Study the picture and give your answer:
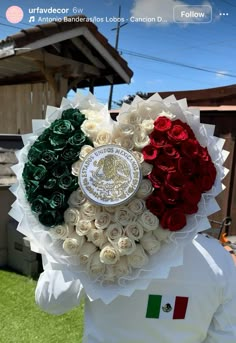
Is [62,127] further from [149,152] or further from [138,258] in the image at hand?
[138,258]

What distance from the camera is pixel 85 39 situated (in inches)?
180

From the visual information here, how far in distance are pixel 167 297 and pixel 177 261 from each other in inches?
8.3

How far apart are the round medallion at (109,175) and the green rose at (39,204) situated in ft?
0.42

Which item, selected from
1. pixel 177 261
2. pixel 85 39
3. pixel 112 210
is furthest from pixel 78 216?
pixel 85 39

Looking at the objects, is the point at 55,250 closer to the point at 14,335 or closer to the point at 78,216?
the point at 78,216

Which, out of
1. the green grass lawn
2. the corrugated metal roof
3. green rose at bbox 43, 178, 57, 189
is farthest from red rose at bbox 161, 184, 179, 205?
the corrugated metal roof

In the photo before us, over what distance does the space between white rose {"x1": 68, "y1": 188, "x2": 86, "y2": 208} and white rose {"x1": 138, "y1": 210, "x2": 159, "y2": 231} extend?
0.19 metres

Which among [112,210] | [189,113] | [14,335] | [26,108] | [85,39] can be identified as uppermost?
[85,39]

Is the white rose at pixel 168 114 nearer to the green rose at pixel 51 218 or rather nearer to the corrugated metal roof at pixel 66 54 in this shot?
the green rose at pixel 51 218

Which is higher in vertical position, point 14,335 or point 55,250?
point 55,250

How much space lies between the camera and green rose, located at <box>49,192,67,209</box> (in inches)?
43.4

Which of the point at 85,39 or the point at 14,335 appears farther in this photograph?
the point at 85,39

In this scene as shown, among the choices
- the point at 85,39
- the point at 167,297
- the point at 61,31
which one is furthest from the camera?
the point at 85,39

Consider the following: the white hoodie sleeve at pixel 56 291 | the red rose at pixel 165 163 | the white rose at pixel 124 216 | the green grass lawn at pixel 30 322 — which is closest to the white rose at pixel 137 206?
the white rose at pixel 124 216
